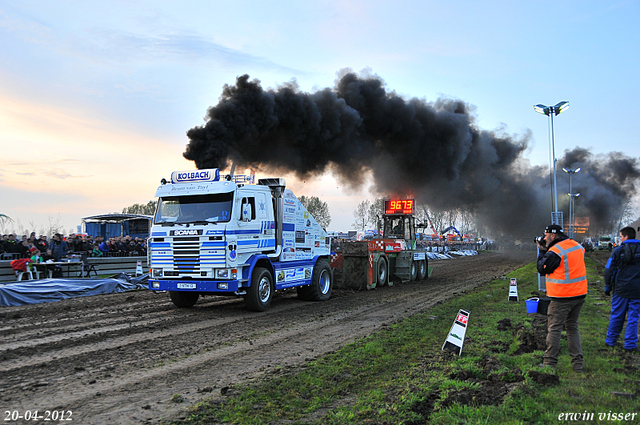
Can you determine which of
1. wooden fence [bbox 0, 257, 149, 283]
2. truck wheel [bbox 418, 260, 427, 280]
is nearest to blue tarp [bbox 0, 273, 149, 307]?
wooden fence [bbox 0, 257, 149, 283]

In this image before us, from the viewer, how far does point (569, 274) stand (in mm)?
5633

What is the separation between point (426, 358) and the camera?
258 inches

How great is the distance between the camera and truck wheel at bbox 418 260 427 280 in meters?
21.0

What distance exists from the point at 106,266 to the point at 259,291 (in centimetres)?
925

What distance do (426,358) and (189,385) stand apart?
337 cm

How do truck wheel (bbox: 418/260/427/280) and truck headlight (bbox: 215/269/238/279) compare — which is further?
truck wheel (bbox: 418/260/427/280)

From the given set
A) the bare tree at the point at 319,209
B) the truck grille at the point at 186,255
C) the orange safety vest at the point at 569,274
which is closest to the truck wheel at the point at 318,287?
the truck grille at the point at 186,255

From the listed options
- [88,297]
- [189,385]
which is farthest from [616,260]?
[88,297]

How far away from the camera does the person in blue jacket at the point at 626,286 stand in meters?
A: 6.52

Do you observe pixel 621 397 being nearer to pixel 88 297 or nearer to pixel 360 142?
pixel 88 297

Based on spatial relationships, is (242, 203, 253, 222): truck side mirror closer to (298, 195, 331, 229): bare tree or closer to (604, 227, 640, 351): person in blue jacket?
(604, 227, 640, 351): person in blue jacket

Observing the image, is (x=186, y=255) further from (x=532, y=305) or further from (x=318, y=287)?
(x=532, y=305)

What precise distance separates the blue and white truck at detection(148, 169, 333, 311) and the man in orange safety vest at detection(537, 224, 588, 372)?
644cm

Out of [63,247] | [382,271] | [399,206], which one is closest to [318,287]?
[382,271]
